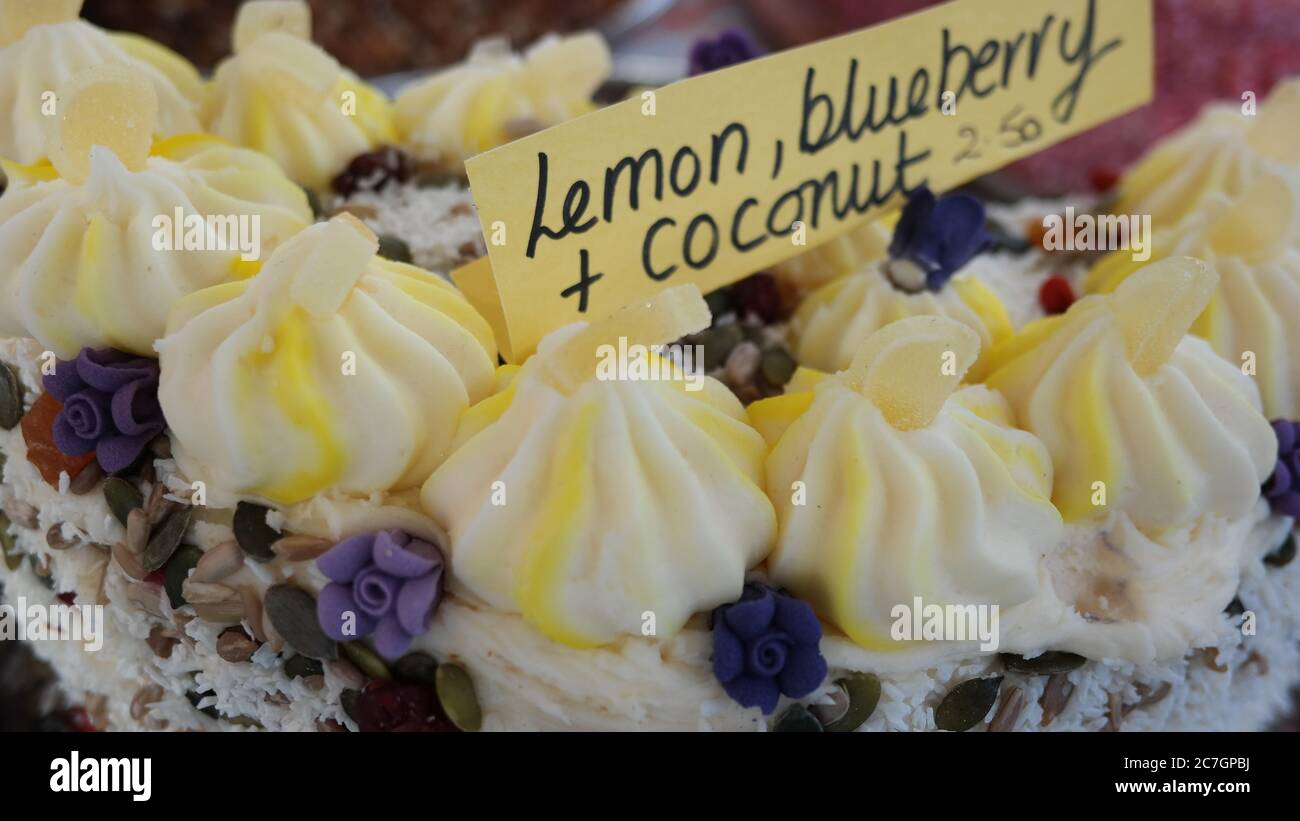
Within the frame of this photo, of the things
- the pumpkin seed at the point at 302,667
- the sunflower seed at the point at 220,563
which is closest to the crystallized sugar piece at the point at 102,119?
the sunflower seed at the point at 220,563

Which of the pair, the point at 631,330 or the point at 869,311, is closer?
the point at 631,330

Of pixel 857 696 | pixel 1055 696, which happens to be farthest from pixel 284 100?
pixel 1055 696

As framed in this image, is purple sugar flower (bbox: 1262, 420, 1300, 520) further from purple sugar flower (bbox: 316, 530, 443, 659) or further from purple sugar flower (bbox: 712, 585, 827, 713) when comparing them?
purple sugar flower (bbox: 316, 530, 443, 659)

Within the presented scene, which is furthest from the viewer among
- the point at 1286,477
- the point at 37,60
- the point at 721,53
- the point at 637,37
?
the point at 637,37

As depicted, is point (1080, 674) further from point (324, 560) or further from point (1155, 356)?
point (324, 560)

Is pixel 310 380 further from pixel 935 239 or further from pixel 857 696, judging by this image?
pixel 935 239

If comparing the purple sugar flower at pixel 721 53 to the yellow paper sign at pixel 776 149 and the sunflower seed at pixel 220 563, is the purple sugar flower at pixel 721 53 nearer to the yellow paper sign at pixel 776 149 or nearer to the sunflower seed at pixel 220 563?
the yellow paper sign at pixel 776 149

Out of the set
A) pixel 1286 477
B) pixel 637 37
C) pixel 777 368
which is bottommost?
pixel 1286 477

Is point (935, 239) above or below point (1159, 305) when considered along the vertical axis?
above

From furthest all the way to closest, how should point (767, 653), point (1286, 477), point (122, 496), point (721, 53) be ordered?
point (721, 53) < point (1286, 477) < point (122, 496) < point (767, 653)
